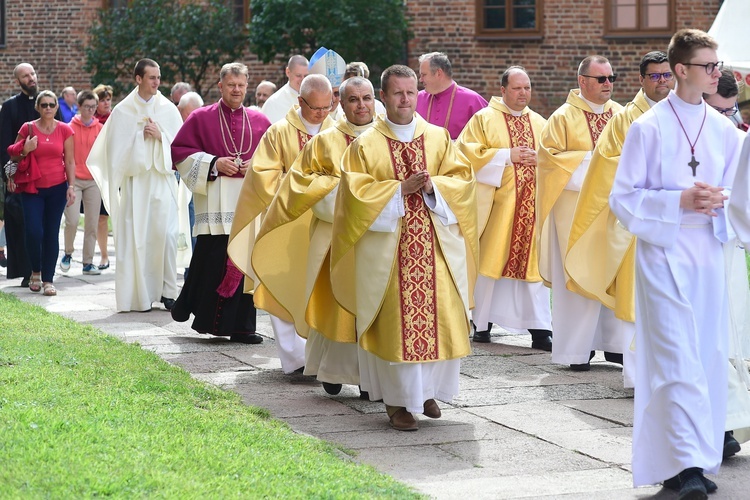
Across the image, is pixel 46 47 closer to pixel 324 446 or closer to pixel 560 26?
pixel 560 26

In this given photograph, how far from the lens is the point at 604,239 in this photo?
24.2 ft

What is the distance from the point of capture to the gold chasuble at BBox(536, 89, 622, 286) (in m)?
8.12

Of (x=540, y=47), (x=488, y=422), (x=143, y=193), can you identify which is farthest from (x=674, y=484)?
(x=540, y=47)

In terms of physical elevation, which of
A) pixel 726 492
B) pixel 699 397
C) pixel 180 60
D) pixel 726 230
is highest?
pixel 180 60

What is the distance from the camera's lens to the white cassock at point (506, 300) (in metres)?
8.99

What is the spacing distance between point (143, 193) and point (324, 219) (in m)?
→ 4.43

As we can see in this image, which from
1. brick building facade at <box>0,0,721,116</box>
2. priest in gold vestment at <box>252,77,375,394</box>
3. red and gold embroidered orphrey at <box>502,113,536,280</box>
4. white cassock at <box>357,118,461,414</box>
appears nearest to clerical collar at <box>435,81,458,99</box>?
red and gold embroidered orphrey at <box>502,113,536,280</box>

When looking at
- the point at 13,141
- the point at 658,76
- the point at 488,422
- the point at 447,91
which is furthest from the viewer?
the point at 13,141

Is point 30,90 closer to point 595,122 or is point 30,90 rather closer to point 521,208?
point 521,208

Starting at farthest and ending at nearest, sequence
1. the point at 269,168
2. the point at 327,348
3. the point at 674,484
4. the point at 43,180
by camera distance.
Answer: the point at 43,180, the point at 269,168, the point at 327,348, the point at 674,484

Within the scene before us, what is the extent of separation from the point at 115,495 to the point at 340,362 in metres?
2.47

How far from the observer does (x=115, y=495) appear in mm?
4379

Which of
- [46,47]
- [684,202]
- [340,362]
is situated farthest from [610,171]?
[46,47]

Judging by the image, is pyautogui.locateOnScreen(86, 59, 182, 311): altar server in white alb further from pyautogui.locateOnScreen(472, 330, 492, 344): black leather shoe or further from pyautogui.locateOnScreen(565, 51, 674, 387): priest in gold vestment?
pyautogui.locateOnScreen(565, 51, 674, 387): priest in gold vestment
